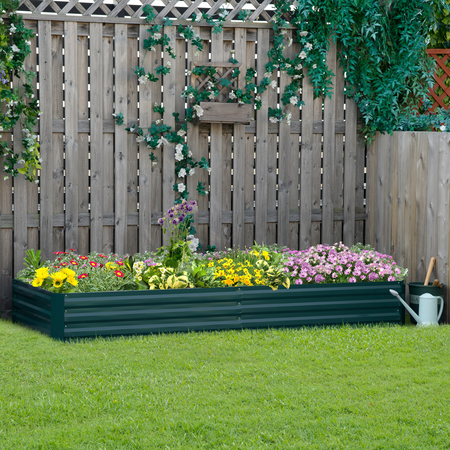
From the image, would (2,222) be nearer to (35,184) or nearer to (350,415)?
(35,184)

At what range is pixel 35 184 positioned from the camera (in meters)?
5.26

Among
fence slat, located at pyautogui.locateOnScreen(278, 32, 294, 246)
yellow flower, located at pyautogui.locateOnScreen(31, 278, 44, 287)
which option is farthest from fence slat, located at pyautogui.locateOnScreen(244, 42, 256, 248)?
yellow flower, located at pyautogui.locateOnScreen(31, 278, 44, 287)

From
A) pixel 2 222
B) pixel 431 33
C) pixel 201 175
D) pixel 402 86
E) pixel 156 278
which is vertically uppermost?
pixel 431 33

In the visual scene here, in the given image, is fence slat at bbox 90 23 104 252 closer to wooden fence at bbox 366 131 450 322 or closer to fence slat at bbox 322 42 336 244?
fence slat at bbox 322 42 336 244

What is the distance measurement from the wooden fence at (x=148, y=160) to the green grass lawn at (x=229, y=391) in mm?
1254

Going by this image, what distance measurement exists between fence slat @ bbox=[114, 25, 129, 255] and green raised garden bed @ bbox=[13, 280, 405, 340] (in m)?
1.01

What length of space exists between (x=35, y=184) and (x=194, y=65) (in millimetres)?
1693

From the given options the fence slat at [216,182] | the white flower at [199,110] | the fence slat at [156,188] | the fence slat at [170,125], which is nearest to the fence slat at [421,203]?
the fence slat at [216,182]

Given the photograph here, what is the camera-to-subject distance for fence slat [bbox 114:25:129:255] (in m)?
5.30

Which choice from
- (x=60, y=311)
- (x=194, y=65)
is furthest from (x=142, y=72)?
(x=60, y=311)

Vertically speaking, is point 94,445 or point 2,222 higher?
point 2,222

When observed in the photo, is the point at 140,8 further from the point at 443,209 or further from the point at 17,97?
the point at 443,209

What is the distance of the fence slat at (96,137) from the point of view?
207 inches

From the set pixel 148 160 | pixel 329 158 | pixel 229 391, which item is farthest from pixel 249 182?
pixel 229 391
